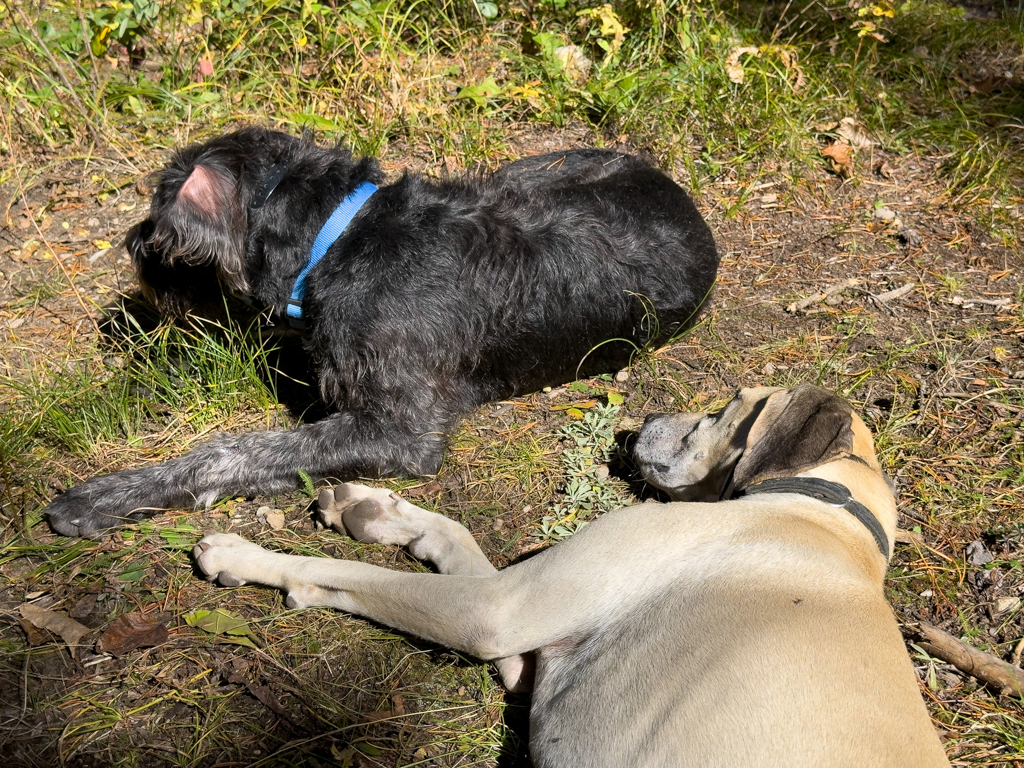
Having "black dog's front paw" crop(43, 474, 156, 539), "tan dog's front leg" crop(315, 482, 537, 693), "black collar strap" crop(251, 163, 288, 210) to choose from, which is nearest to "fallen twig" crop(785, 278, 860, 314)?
"tan dog's front leg" crop(315, 482, 537, 693)

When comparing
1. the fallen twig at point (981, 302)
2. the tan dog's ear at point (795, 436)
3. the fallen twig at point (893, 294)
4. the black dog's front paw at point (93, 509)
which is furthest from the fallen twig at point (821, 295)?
the black dog's front paw at point (93, 509)

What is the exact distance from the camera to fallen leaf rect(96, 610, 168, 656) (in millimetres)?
2623

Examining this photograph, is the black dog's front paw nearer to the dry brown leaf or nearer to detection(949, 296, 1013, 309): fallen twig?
detection(949, 296, 1013, 309): fallen twig

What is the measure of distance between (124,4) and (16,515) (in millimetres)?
3251

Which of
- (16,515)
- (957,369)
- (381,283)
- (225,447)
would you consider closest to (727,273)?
(957,369)

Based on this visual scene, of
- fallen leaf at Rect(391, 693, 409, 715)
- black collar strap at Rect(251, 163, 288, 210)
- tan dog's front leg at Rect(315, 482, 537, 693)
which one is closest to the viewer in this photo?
fallen leaf at Rect(391, 693, 409, 715)

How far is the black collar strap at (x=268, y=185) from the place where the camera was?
322 cm

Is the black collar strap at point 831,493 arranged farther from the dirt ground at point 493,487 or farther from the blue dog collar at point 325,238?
the blue dog collar at point 325,238

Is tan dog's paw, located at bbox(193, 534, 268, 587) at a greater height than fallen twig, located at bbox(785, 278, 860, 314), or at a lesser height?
greater

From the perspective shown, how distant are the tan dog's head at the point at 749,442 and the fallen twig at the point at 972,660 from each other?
631 mm

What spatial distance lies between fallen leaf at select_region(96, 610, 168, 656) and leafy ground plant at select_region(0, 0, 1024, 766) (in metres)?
0.03

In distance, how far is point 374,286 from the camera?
→ 3.18 metres

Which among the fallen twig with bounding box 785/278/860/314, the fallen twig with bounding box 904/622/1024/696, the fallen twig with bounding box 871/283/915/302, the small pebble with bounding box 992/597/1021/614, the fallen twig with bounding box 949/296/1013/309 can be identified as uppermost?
the fallen twig with bounding box 785/278/860/314

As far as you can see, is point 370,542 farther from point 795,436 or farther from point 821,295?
point 821,295
